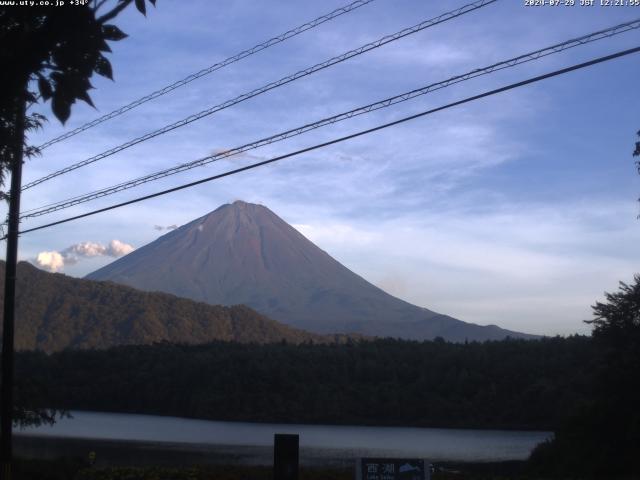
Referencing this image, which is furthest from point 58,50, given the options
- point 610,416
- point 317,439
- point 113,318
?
point 113,318

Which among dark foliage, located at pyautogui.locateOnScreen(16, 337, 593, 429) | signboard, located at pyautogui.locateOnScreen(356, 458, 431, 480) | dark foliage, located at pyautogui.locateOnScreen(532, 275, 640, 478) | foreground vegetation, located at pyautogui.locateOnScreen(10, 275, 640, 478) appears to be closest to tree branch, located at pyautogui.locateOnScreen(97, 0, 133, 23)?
signboard, located at pyautogui.locateOnScreen(356, 458, 431, 480)

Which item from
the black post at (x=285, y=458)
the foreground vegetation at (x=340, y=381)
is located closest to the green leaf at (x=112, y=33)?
the black post at (x=285, y=458)

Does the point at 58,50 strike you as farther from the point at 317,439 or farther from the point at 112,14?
the point at 317,439

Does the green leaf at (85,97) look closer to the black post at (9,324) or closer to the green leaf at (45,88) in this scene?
the green leaf at (45,88)

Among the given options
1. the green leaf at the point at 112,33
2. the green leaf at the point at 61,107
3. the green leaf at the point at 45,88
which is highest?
the green leaf at the point at 112,33

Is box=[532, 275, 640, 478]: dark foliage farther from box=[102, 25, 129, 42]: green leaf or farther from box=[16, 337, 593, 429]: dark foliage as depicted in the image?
box=[16, 337, 593, 429]: dark foliage

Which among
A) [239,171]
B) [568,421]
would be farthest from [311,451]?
[239,171]
